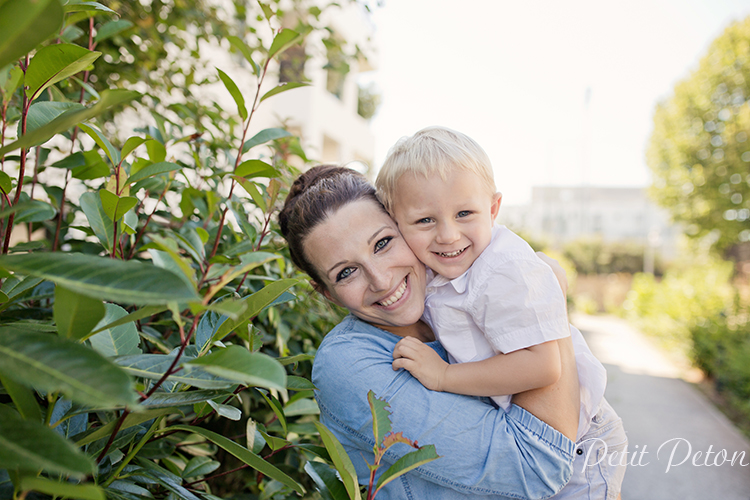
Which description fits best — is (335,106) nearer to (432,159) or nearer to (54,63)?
(432,159)

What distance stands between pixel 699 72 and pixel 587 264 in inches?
544

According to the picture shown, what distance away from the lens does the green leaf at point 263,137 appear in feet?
4.05

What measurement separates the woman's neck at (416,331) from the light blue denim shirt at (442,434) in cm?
27

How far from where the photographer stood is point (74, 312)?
0.52 meters

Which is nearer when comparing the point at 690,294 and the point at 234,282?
the point at 234,282

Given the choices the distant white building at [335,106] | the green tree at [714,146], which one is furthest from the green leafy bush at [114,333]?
the green tree at [714,146]

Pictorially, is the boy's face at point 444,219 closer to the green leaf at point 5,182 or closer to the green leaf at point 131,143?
the green leaf at point 131,143

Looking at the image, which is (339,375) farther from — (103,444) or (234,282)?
(103,444)

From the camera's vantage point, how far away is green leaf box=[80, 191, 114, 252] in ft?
3.04

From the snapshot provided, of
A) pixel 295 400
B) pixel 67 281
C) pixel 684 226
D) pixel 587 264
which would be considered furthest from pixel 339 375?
pixel 587 264

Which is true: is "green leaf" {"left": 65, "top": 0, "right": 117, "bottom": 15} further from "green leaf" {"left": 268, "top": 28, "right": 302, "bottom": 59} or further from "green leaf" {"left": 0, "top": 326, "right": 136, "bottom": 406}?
"green leaf" {"left": 0, "top": 326, "right": 136, "bottom": 406}

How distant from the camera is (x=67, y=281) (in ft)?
1.45

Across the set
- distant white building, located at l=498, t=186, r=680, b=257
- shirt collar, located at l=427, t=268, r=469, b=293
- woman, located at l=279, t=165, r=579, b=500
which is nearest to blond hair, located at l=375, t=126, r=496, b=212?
woman, located at l=279, t=165, r=579, b=500

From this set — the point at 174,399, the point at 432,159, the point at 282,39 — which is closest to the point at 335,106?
the point at 432,159
